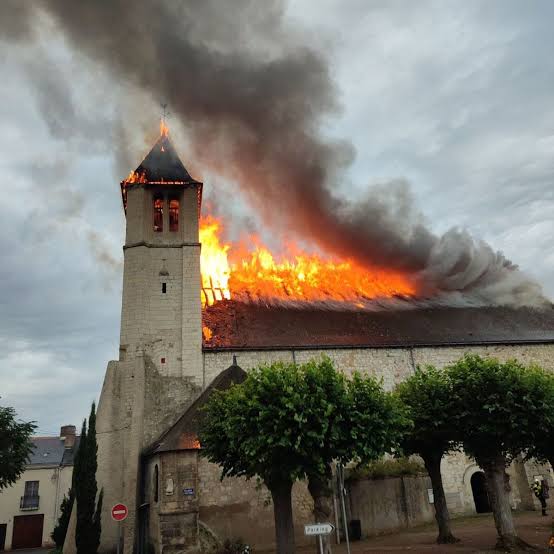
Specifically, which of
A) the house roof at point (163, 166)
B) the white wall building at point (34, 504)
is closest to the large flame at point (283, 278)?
the house roof at point (163, 166)

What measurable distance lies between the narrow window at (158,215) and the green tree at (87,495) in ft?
36.8

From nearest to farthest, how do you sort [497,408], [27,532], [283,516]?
1. [283,516]
2. [497,408]
3. [27,532]

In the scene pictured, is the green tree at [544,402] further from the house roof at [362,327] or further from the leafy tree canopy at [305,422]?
the house roof at [362,327]

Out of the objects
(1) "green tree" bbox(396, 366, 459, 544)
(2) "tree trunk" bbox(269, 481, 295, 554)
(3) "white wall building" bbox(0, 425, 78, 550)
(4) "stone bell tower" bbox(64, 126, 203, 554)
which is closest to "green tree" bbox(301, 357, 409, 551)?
(2) "tree trunk" bbox(269, 481, 295, 554)

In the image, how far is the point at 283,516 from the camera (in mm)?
15594

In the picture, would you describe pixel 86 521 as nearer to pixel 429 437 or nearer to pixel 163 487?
pixel 163 487

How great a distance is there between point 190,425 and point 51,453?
26.8 meters

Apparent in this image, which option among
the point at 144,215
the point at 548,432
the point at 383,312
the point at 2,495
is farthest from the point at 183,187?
the point at 2,495

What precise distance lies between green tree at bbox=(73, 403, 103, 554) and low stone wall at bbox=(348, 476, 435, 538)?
11.3 m

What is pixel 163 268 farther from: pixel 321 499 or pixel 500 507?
pixel 500 507

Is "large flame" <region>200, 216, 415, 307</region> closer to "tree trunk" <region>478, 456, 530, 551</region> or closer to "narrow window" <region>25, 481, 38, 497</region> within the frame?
"tree trunk" <region>478, 456, 530, 551</region>

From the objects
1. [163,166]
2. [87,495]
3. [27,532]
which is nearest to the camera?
[87,495]

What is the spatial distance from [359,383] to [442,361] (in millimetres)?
14029

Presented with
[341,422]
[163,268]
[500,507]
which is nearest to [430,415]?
[500,507]
